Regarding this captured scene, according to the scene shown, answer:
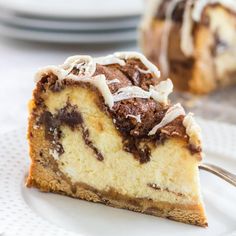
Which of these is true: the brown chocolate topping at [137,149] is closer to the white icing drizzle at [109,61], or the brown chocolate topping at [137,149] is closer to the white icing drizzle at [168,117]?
the white icing drizzle at [168,117]

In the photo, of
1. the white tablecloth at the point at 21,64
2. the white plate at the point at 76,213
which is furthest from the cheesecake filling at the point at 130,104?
the white tablecloth at the point at 21,64

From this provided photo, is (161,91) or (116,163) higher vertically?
(161,91)

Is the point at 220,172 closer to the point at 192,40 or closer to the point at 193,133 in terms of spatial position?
the point at 193,133

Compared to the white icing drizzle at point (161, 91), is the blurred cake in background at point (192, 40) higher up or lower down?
higher up

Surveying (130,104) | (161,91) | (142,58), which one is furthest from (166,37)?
(130,104)

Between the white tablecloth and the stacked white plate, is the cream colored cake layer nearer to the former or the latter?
the white tablecloth

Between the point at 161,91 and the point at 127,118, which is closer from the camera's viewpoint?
the point at 127,118

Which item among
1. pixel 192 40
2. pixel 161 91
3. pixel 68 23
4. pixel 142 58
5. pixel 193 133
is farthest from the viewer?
pixel 68 23
